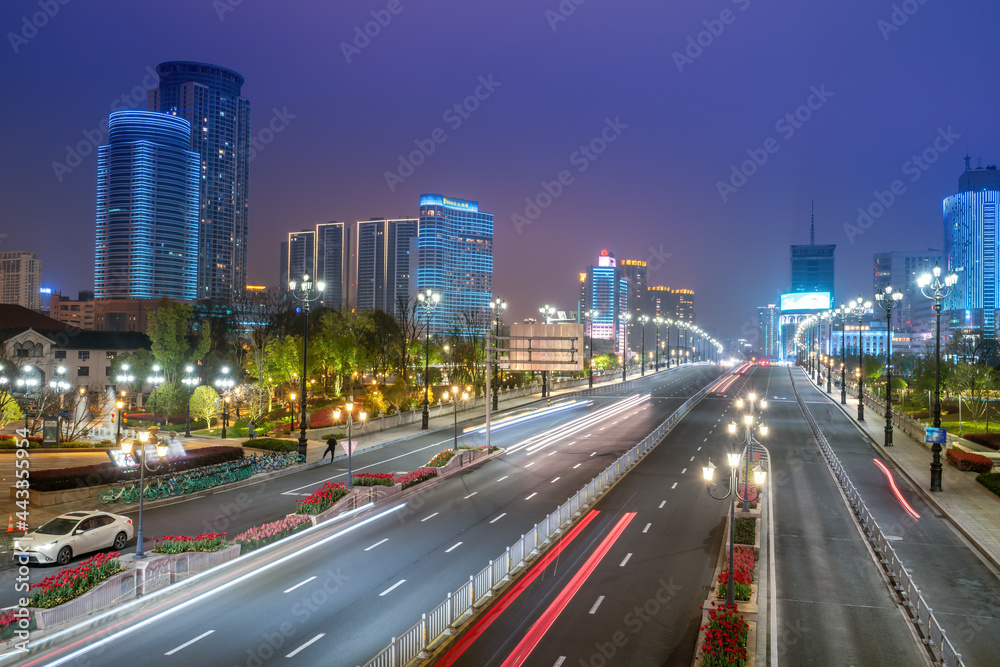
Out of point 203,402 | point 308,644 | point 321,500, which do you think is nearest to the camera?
point 308,644

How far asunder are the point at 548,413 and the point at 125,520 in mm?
45455

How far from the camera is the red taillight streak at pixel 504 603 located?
47.3ft

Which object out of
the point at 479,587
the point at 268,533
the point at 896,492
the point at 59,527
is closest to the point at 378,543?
the point at 268,533

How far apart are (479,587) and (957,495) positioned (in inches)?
990

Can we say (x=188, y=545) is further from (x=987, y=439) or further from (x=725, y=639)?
(x=987, y=439)

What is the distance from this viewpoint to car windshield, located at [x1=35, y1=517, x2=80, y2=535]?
2033 centimetres

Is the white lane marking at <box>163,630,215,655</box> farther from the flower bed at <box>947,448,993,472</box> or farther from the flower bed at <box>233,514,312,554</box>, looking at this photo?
the flower bed at <box>947,448,993,472</box>

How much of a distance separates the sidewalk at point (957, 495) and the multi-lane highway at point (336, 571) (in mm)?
15419

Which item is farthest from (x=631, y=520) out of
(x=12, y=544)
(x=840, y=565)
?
(x=12, y=544)

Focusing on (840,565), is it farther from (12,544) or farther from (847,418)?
(847,418)

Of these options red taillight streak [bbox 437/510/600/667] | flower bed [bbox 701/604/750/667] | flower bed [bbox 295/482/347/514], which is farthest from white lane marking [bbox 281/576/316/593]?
flower bed [bbox 701/604/750/667]

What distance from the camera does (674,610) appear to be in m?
17.1

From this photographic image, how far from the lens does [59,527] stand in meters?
20.5

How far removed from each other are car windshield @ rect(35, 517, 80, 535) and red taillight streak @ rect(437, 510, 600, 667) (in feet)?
44.2
